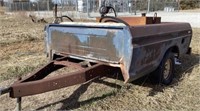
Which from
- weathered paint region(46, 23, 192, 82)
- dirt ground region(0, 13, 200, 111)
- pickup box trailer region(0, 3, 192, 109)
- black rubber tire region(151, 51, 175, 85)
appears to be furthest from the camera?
black rubber tire region(151, 51, 175, 85)

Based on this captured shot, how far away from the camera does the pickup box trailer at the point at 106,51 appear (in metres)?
3.54

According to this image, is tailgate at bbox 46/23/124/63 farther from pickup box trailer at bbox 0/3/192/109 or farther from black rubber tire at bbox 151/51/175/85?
black rubber tire at bbox 151/51/175/85

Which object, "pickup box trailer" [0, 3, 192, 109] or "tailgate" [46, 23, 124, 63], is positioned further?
"tailgate" [46, 23, 124, 63]

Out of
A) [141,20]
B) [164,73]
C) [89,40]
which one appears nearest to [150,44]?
[141,20]

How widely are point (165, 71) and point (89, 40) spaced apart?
171 cm

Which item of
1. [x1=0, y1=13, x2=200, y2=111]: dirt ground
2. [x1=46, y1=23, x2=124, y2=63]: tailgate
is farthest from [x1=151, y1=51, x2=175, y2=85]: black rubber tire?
[x1=46, y1=23, x2=124, y2=63]: tailgate

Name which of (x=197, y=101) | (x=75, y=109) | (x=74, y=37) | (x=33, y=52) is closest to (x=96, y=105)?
(x=75, y=109)

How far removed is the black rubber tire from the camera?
4684mm

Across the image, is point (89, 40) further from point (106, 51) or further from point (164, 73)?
point (164, 73)

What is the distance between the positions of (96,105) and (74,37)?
3.93ft

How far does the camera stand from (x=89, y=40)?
13.8 feet

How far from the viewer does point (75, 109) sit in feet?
12.7

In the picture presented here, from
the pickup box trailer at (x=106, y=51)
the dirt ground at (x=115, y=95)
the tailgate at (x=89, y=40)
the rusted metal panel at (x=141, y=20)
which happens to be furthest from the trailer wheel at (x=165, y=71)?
the tailgate at (x=89, y=40)

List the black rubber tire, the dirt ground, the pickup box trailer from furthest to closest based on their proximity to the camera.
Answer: the black rubber tire, the dirt ground, the pickup box trailer
